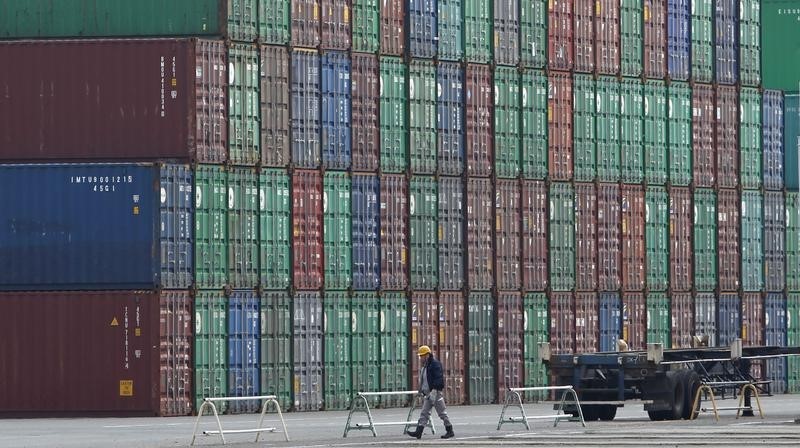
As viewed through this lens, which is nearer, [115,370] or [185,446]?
[185,446]

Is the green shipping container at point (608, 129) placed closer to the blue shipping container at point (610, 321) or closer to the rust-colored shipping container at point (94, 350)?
the blue shipping container at point (610, 321)

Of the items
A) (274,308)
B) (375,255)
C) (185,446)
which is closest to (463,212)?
(375,255)

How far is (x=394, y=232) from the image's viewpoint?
5850cm

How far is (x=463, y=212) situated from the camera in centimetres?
6047

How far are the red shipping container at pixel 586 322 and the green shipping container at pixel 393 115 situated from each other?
8195 millimetres

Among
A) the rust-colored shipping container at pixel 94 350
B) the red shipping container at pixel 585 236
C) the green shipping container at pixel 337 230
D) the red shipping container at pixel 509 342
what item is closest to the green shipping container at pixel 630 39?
the red shipping container at pixel 585 236

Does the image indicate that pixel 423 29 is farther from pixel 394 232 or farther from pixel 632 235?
pixel 632 235

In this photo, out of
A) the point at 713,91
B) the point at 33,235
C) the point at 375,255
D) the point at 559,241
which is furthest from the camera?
the point at 713,91

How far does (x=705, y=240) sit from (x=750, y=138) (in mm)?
3970

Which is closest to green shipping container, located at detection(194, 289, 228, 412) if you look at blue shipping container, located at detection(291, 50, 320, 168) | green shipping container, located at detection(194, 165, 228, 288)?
green shipping container, located at detection(194, 165, 228, 288)

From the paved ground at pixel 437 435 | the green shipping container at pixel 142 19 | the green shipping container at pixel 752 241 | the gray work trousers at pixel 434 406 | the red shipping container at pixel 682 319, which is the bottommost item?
the paved ground at pixel 437 435

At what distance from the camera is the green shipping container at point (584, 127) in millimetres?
63656

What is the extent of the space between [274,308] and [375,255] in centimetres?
376

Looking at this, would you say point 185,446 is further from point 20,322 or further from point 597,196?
point 597,196
